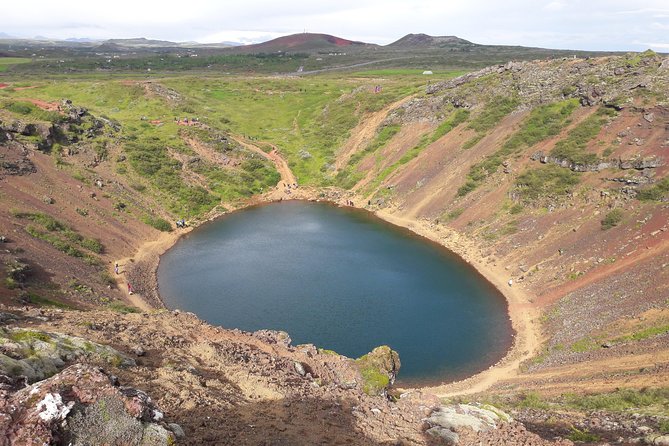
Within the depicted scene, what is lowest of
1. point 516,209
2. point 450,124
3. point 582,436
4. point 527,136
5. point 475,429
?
point 582,436

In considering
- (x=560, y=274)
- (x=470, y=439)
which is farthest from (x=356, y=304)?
(x=470, y=439)

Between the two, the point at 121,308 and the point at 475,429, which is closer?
the point at 475,429

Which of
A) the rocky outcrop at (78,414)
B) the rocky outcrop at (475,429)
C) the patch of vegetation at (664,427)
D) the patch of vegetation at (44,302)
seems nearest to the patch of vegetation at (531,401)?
the patch of vegetation at (664,427)

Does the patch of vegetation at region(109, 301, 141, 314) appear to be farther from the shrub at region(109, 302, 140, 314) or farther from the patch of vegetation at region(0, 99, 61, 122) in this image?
the patch of vegetation at region(0, 99, 61, 122)

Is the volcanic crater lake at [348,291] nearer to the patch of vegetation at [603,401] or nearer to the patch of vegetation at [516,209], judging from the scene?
the patch of vegetation at [603,401]

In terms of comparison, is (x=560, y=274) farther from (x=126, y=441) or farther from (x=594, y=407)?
(x=126, y=441)

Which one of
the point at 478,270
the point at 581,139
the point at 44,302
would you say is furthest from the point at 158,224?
the point at 581,139

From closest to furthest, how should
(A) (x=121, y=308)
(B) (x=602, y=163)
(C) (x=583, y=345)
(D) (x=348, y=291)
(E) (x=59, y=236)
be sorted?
(C) (x=583, y=345) → (A) (x=121, y=308) → (D) (x=348, y=291) → (E) (x=59, y=236) → (B) (x=602, y=163)

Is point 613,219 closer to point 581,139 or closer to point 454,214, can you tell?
point 581,139
